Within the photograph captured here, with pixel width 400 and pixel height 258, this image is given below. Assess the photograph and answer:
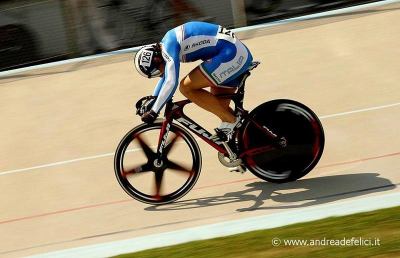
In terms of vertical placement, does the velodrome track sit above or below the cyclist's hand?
below

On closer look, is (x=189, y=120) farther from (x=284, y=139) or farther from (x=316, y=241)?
(x=316, y=241)

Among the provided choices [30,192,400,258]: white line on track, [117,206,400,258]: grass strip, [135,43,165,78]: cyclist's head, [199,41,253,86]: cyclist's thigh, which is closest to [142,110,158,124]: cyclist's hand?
[135,43,165,78]: cyclist's head

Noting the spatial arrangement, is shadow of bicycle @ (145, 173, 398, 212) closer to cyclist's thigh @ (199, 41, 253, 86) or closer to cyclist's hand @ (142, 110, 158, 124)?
cyclist's hand @ (142, 110, 158, 124)

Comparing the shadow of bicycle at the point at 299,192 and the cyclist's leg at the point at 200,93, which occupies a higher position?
the cyclist's leg at the point at 200,93

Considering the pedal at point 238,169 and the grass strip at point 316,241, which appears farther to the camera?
the pedal at point 238,169

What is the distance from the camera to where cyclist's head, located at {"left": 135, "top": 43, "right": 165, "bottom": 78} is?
7.25 m

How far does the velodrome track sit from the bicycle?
200 millimetres

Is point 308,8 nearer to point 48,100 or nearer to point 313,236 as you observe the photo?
point 48,100

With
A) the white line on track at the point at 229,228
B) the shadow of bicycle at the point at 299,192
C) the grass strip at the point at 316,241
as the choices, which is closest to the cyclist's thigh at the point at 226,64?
the shadow of bicycle at the point at 299,192

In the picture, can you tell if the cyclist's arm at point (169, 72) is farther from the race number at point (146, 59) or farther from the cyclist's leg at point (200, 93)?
the cyclist's leg at point (200, 93)

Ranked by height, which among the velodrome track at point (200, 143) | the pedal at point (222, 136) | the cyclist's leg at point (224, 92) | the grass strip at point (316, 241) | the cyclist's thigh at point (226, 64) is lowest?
the velodrome track at point (200, 143)

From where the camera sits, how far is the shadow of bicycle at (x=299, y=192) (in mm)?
7238

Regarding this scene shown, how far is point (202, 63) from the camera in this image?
7422 mm

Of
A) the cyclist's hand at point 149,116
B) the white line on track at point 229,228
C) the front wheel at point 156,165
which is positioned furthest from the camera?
the front wheel at point 156,165
